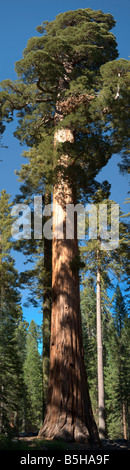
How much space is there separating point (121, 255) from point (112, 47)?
31.4 feet

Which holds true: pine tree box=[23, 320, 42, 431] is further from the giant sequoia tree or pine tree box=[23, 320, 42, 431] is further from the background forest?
the giant sequoia tree

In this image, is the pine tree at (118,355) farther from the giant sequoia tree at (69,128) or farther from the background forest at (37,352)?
the giant sequoia tree at (69,128)

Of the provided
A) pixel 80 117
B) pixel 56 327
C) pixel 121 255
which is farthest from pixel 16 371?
pixel 80 117

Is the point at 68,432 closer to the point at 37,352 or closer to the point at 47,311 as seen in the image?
the point at 47,311

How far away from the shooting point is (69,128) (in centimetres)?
890

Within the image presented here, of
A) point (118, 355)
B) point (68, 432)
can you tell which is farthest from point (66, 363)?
point (118, 355)

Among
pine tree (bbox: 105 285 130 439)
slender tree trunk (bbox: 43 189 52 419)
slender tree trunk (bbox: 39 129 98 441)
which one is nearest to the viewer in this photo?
slender tree trunk (bbox: 39 129 98 441)

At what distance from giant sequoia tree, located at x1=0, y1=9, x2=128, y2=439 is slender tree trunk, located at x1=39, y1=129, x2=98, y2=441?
0.6 inches

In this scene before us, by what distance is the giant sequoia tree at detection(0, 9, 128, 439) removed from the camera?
6.88m

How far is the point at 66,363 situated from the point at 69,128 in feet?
16.8

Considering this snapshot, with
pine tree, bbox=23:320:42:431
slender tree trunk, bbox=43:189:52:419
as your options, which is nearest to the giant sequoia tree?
slender tree trunk, bbox=43:189:52:419

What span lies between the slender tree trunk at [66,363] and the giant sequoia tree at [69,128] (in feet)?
0.05

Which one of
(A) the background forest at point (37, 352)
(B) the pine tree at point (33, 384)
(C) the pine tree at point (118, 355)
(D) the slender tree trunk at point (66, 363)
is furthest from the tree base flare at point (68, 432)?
(B) the pine tree at point (33, 384)
